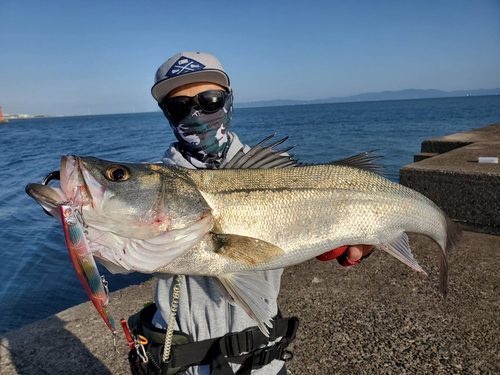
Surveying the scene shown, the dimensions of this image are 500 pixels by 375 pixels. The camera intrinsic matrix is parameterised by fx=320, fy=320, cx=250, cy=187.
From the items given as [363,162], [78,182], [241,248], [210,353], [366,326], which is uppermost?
[78,182]

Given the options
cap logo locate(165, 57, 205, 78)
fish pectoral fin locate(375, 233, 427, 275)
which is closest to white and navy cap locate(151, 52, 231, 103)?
cap logo locate(165, 57, 205, 78)

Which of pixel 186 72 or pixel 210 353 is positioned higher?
pixel 186 72

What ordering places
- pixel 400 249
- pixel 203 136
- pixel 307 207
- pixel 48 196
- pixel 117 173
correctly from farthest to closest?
1. pixel 203 136
2. pixel 400 249
3. pixel 307 207
4. pixel 117 173
5. pixel 48 196

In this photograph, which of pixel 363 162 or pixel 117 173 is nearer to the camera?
pixel 117 173

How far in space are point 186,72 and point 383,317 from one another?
298 centimetres

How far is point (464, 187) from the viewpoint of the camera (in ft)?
15.3

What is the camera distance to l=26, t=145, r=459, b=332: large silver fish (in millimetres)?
1552

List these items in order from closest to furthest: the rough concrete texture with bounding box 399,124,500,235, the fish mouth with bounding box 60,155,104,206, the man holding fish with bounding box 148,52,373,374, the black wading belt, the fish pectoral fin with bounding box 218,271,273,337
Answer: the fish mouth with bounding box 60,155,104,206, the fish pectoral fin with bounding box 218,271,273,337, the black wading belt, the man holding fish with bounding box 148,52,373,374, the rough concrete texture with bounding box 399,124,500,235

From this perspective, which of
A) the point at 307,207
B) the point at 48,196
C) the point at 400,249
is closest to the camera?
the point at 48,196

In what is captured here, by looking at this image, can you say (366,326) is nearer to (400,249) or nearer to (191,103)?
(400,249)

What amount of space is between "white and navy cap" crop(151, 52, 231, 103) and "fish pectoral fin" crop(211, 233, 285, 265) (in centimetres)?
116

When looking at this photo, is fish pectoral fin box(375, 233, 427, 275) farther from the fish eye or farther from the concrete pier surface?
the fish eye

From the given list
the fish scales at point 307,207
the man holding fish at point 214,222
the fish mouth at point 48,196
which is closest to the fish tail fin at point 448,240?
the man holding fish at point 214,222

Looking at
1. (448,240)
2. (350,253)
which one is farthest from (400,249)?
(448,240)
